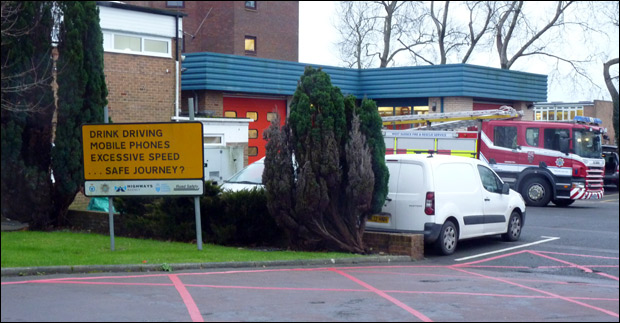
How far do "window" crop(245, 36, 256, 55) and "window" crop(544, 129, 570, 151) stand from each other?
25436 mm

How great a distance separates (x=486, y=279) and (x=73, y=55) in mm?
8592

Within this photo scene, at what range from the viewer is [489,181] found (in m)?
15.5

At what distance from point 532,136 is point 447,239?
40.4 ft

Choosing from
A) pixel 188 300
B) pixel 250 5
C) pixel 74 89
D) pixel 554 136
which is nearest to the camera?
pixel 188 300

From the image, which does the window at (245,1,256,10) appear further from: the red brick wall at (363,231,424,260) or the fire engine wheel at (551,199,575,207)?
the red brick wall at (363,231,424,260)

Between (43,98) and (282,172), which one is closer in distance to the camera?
(282,172)

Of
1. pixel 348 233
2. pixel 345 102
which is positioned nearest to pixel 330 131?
pixel 345 102

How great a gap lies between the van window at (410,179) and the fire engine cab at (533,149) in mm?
11695

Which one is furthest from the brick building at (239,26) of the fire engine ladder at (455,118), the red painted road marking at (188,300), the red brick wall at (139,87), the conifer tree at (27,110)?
the red painted road marking at (188,300)

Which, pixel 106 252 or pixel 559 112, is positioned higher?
pixel 559 112

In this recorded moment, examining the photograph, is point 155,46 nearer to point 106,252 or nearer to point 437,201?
point 106,252

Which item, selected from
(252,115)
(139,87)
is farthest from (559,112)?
(139,87)

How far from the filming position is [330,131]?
42.4ft

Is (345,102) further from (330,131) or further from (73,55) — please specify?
(73,55)
